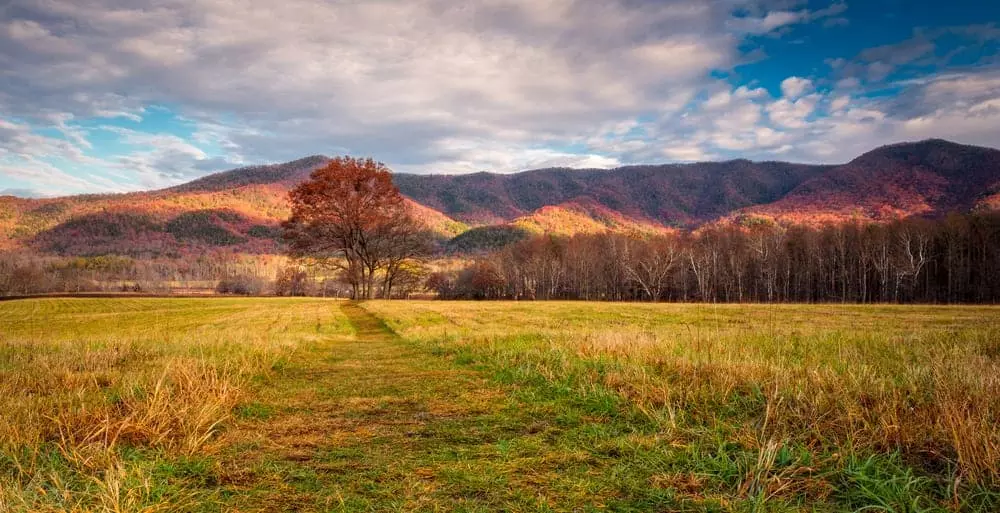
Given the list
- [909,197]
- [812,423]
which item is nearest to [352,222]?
[812,423]

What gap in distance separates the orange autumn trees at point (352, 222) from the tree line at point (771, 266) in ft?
128

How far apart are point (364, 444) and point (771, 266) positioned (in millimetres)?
82528

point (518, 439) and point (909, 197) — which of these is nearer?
point (518, 439)

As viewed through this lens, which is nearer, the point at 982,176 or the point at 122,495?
the point at 122,495

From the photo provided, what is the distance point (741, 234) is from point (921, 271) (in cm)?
2597

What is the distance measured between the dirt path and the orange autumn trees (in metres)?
34.9

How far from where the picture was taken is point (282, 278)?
9538cm

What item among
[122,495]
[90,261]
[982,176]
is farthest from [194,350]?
[982,176]

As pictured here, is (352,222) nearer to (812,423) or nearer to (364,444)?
(364,444)

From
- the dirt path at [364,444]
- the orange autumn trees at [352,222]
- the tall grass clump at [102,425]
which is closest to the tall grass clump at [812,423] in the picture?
the dirt path at [364,444]

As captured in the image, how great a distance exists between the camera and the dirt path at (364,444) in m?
3.79

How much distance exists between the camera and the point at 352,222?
42.9 meters

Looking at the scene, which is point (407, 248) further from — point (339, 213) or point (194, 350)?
point (194, 350)

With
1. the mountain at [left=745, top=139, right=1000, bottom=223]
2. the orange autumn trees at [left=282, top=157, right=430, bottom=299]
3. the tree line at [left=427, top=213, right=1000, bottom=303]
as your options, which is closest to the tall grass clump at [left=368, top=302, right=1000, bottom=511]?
the orange autumn trees at [left=282, top=157, right=430, bottom=299]
